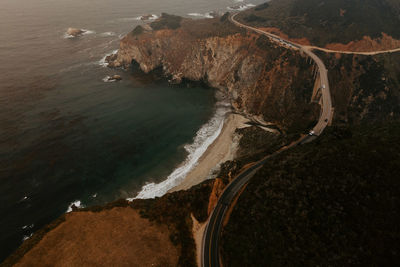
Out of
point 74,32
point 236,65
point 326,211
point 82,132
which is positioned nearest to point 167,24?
point 236,65

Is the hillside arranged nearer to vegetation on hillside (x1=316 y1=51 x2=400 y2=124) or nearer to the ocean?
vegetation on hillside (x1=316 y1=51 x2=400 y2=124)

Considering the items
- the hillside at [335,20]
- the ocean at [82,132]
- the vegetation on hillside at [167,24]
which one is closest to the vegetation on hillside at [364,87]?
the hillside at [335,20]

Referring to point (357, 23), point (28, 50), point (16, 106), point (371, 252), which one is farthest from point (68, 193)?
point (357, 23)

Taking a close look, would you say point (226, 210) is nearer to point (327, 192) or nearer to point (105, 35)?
point (327, 192)

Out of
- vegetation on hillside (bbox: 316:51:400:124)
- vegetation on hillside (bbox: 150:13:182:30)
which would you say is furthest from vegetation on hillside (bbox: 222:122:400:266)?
vegetation on hillside (bbox: 150:13:182:30)

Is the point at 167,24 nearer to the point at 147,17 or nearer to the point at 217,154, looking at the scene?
the point at 147,17

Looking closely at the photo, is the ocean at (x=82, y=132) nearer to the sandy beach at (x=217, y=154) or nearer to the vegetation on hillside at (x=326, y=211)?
the sandy beach at (x=217, y=154)
